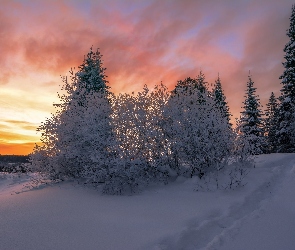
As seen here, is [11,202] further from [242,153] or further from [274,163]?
[274,163]

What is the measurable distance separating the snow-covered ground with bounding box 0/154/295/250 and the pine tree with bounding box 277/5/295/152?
1763 cm

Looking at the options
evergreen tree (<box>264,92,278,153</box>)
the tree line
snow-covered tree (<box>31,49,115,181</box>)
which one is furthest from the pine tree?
snow-covered tree (<box>31,49,115,181</box>)

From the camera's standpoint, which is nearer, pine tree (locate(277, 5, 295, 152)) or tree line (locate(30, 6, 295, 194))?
tree line (locate(30, 6, 295, 194))

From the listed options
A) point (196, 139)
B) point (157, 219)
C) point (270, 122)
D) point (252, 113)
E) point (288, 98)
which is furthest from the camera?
point (270, 122)

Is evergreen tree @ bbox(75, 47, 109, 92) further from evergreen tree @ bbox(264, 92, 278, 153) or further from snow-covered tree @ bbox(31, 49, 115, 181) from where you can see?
evergreen tree @ bbox(264, 92, 278, 153)

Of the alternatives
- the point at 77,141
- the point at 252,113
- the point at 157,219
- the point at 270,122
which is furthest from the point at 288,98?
the point at 157,219

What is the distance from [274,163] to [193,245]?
1037cm

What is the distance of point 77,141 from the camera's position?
13.1 metres

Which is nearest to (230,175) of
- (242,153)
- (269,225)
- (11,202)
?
(242,153)

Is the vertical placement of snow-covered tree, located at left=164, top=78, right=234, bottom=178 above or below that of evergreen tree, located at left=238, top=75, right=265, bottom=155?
below

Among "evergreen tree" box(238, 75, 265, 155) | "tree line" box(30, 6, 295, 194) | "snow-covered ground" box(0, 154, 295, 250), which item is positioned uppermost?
"evergreen tree" box(238, 75, 265, 155)

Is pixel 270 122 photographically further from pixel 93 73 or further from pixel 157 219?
pixel 157 219

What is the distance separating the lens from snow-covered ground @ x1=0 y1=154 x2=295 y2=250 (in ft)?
21.0

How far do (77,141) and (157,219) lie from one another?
659 centimetres
